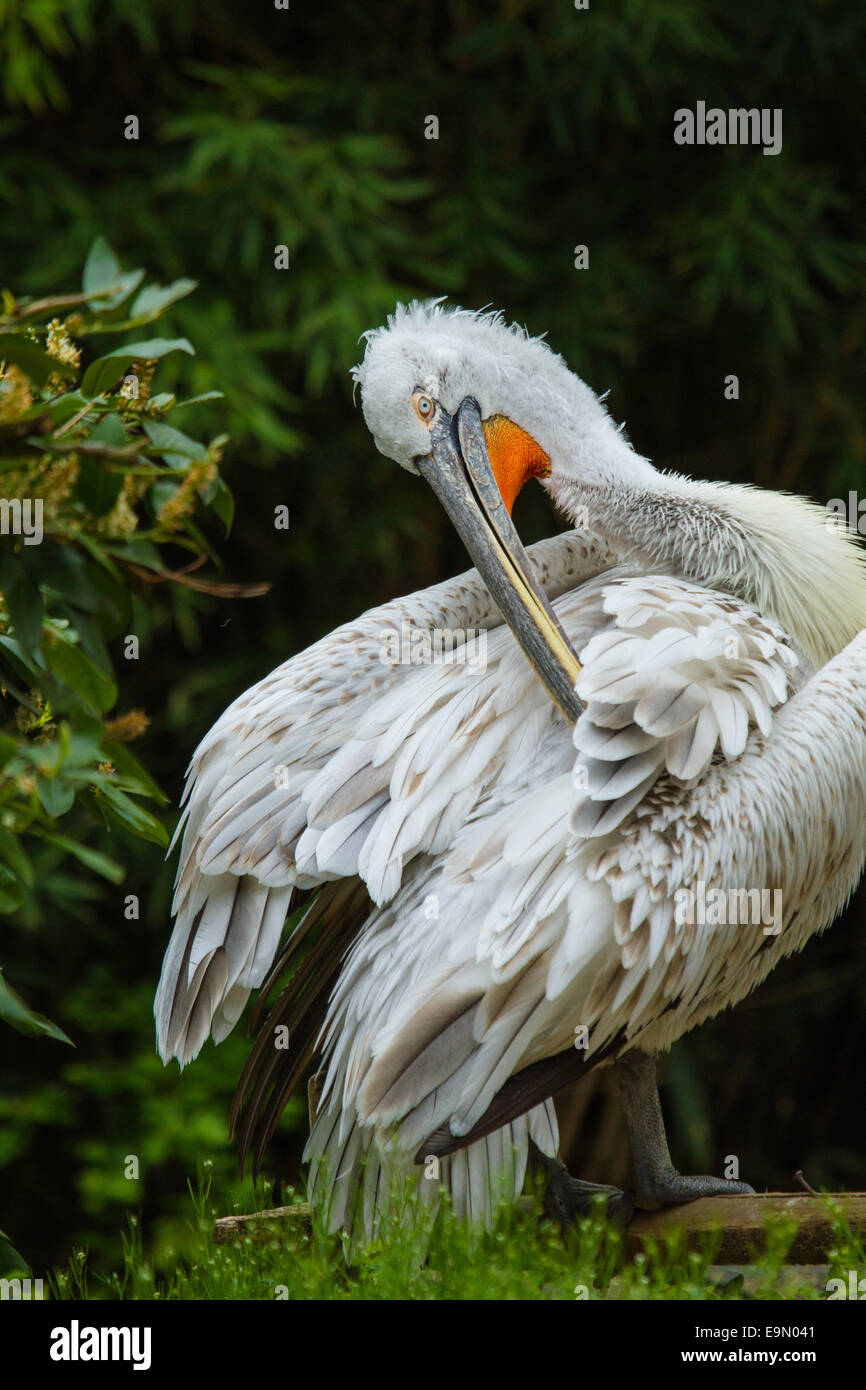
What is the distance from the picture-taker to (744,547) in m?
3.10

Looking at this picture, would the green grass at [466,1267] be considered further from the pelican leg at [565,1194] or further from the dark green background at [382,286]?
the dark green background at [382,286]

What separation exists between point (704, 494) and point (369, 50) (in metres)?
3.44

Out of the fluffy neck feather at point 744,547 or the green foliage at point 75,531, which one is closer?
the green foliage at point 75,531

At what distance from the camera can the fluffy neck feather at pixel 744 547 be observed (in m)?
3.09

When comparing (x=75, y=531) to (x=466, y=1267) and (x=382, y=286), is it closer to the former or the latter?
(x=466, y=1267)

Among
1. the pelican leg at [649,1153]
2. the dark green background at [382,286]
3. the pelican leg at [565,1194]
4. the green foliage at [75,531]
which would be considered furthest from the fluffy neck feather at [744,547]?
the dark green background at [382,286]

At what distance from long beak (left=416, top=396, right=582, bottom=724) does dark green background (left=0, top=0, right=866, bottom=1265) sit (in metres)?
1.89

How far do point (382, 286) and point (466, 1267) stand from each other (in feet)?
11.4

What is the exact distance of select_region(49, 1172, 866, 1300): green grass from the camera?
231cm

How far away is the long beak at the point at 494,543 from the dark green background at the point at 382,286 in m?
1.89

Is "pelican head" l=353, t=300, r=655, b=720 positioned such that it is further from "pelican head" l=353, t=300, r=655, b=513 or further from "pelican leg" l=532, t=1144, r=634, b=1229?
"pelican leg" l=532, t=1144, r=634, b=1229

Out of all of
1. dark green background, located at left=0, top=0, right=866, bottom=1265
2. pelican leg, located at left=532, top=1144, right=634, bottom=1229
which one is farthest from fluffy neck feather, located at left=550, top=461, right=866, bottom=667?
dark green background, located at left=0, top=0, right=866, bottom=1265

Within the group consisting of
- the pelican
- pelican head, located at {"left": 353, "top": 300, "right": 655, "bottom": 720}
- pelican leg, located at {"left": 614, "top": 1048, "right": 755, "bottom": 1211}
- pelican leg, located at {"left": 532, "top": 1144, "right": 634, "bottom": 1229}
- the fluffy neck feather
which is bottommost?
pelican leg, located at {"left": 532, "top": 1144, "right": 634, "bottom": 1229}

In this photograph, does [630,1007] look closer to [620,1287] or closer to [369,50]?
[620,1287]
